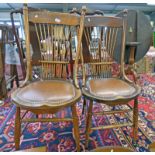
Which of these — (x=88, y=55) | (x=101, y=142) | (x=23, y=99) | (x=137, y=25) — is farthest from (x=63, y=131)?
(x=137, y=25)

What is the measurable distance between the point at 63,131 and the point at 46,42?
849mm

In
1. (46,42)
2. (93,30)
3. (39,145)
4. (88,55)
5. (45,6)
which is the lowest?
(39,145)

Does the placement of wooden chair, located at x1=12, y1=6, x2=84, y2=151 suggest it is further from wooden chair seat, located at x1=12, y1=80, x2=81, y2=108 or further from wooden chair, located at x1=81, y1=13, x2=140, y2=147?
wooden chair, located at x1=81, y1=13, x2=140, y2=147

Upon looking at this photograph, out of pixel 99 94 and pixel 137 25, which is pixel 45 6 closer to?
pixel 137 25

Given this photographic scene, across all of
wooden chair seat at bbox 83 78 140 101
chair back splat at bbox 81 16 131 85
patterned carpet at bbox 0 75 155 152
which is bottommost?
patterned carpet at bbox 0 75 155 152

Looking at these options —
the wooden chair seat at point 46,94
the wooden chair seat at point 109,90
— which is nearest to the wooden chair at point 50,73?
the wooden chair seat at point 46,94

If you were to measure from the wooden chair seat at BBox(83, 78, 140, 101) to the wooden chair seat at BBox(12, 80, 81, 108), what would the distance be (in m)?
0.12

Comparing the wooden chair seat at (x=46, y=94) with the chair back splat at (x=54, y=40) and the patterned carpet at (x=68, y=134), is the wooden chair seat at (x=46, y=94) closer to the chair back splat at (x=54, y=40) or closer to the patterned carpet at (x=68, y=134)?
the chair back splat at (x=54, y=40)

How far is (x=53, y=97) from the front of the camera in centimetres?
117

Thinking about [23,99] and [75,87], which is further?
[75,87]

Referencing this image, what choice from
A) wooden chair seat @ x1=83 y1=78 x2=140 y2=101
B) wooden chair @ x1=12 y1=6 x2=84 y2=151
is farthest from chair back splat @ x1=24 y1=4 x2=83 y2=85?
wooden chair seat @ x1=83 y1=78 x2=140 y2=101

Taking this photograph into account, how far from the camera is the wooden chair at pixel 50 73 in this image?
114 cm

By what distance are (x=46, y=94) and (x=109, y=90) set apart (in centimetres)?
48

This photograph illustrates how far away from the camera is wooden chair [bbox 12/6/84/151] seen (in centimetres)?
114
